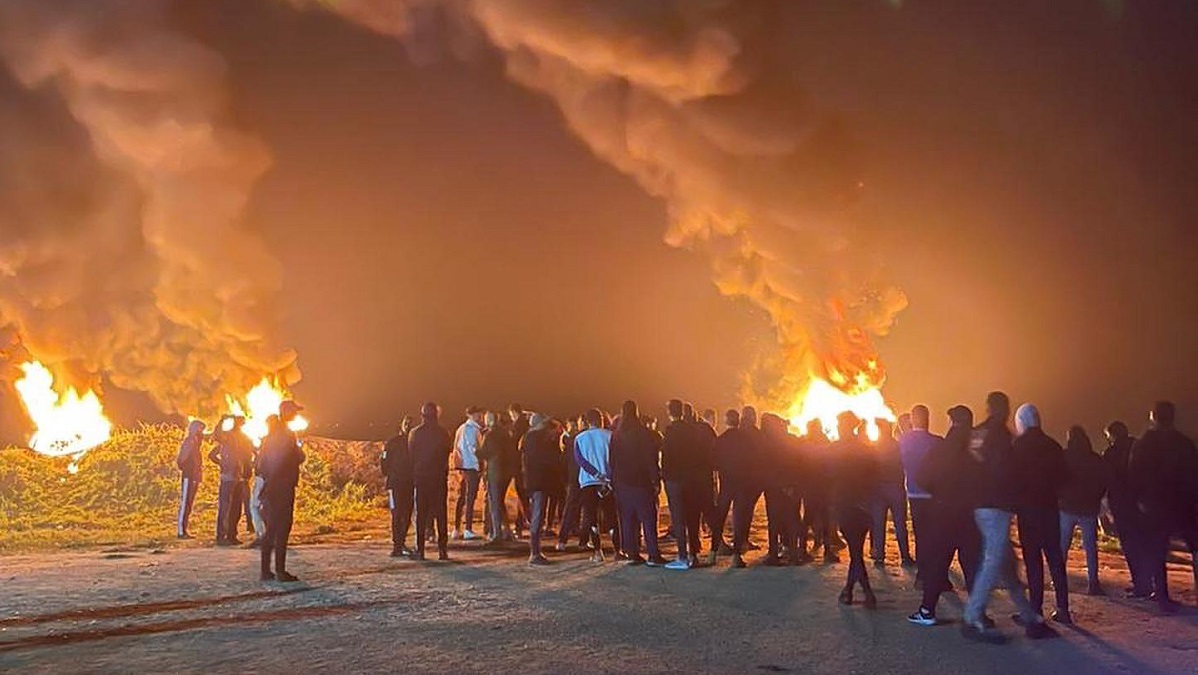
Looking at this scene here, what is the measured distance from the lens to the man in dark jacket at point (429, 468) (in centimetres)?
1161

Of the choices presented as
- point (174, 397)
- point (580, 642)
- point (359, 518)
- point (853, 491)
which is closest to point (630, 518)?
point (853, 491)

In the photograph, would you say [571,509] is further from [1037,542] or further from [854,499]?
[1037,542]

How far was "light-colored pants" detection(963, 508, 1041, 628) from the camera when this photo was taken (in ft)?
23.5

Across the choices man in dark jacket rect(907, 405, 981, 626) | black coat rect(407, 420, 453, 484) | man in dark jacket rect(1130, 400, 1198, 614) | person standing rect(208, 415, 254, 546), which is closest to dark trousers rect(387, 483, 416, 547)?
black coat rect(407, 420, 453, 484)

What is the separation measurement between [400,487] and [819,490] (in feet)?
18.1

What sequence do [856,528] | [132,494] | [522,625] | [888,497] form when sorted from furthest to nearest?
[132,494], [888,497], [856,528], [522,625]

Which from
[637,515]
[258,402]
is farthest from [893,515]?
[258,402]

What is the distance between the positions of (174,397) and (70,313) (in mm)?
4285

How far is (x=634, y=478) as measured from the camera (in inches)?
429

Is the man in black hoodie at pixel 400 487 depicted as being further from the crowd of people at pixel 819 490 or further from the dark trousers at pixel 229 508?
the dark trousers at pixel 229 508

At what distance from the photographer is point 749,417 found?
1140 cm

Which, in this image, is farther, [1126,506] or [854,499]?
[1126,506]

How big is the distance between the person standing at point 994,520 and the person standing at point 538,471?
5665 millimetres

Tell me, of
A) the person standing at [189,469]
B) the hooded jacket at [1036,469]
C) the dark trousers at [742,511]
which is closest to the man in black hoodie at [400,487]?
the person standing at [189,469]
